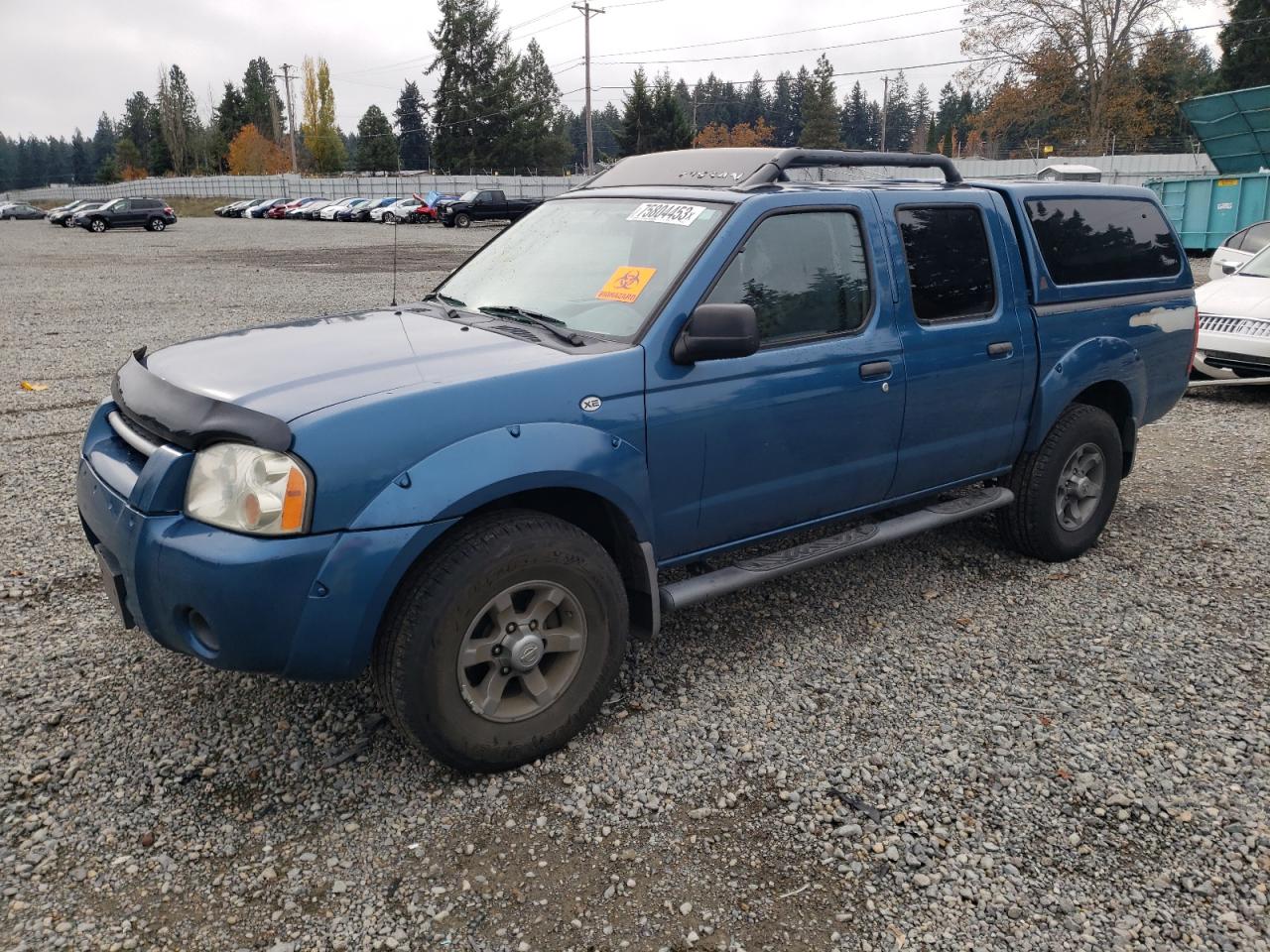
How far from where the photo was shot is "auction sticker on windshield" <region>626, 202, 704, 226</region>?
3777 millimetres

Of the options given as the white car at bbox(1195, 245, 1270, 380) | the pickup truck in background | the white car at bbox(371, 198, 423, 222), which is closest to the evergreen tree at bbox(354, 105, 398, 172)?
the white car at bbox(371, 198, 423, 222)

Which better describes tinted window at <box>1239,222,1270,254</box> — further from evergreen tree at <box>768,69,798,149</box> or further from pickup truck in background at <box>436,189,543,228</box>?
evergreen tree at <box>768,69,798,149</box>

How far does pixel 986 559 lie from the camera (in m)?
5.24

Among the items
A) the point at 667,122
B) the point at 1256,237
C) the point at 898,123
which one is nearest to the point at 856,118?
the point at 898,123

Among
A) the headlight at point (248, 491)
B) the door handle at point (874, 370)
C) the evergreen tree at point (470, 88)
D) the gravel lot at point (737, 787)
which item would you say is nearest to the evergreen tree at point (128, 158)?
the evergreen tree at point (470, 88)

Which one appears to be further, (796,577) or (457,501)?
(796,577)

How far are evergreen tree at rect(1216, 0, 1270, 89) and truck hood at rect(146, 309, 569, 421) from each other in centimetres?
6157

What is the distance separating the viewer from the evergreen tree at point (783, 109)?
124 m

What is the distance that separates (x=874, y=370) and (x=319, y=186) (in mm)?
74176

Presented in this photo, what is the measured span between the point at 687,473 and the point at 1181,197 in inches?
927

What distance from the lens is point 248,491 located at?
276 centimetres

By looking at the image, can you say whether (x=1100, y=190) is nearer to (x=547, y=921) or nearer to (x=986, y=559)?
(x=986, y=559)

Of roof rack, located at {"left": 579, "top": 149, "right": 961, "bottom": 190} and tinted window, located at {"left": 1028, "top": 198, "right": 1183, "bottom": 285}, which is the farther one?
tinted window, located at {"left": 1028, "top": 198, "right": 1183, "bottom": 285}

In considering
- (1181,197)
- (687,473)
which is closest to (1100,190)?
(687,473)
